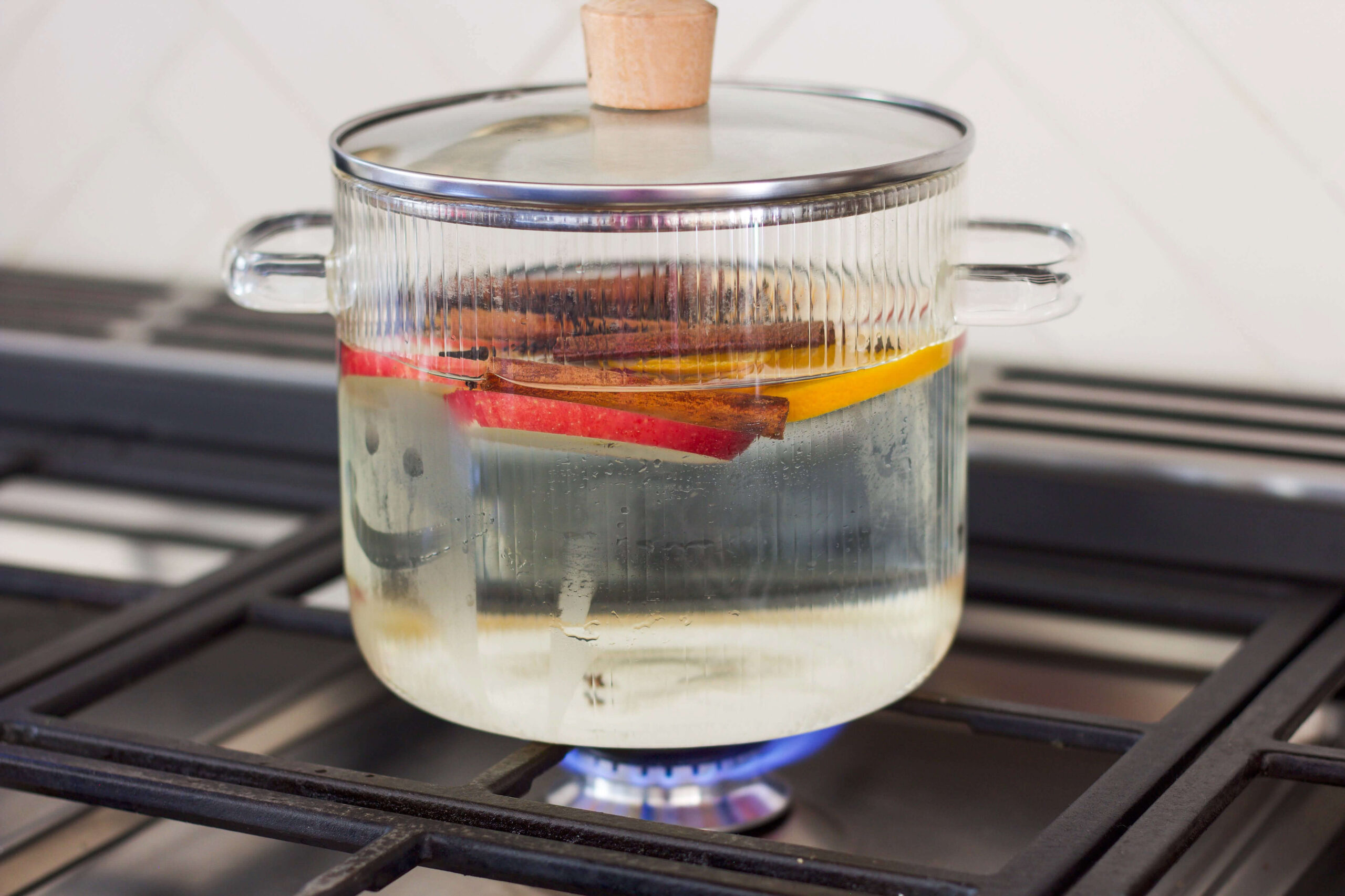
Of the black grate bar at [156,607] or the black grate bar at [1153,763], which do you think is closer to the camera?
the black grate bar at [1153,763]

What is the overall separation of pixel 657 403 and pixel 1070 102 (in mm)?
343

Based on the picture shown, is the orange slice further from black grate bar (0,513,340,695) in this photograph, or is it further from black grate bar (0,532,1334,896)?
black grate bar (0,513,340,695)

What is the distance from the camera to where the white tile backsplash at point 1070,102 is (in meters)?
0.63

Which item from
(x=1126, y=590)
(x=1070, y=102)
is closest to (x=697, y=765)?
(x=1126, y=590)

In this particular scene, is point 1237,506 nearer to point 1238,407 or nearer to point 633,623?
point 1238,407

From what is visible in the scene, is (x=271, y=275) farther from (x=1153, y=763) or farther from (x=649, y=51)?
(x=1153, y=763)

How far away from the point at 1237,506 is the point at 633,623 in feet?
0.99

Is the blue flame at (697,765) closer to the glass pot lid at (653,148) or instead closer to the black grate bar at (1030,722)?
the black grate bar at (1030,722)

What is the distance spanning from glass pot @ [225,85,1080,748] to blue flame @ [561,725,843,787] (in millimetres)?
54

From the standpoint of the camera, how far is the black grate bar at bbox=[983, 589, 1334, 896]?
38 cm

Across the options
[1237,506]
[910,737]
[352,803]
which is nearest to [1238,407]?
[1237,506]

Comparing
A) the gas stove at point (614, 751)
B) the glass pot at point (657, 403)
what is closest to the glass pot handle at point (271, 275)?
the glass pot at point (657, 403)

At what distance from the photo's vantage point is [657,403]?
40 centimetres

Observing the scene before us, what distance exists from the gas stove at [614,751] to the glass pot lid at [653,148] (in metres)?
0.17
